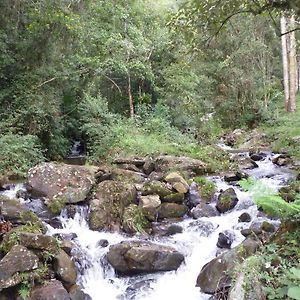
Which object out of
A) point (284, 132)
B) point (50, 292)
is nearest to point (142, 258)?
point (50, 292)

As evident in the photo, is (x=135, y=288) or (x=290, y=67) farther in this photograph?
(x=290, y=67)

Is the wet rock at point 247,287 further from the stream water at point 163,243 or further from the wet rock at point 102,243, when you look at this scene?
the wet rock at point 102,243

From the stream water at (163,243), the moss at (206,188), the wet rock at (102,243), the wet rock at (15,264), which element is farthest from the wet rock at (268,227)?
the wet rock at (15,264)

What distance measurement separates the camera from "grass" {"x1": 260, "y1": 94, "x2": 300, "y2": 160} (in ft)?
46.8

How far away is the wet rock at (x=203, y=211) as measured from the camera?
8.30 m

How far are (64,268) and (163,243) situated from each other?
1980mm

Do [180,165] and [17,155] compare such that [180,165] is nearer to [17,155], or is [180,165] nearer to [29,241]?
[17,155]

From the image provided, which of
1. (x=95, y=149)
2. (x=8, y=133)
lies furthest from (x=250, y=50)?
(x=8, y=133)

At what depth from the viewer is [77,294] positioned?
5973 millimetres

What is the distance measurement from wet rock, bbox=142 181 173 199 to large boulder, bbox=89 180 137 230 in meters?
0.30

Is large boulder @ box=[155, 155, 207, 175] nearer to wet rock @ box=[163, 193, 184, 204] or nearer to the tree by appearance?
wet rock @ box=[163, 193, 184, 204]

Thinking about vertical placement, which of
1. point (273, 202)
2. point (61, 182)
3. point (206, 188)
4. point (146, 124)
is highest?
point (146, 124)

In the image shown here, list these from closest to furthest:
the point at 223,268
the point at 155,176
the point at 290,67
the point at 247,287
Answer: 1. the point at 247,287
2. the point at 223,268
3. the point at 155,176
4. the point at 290,67

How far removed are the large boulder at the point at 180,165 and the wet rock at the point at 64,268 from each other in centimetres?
477
